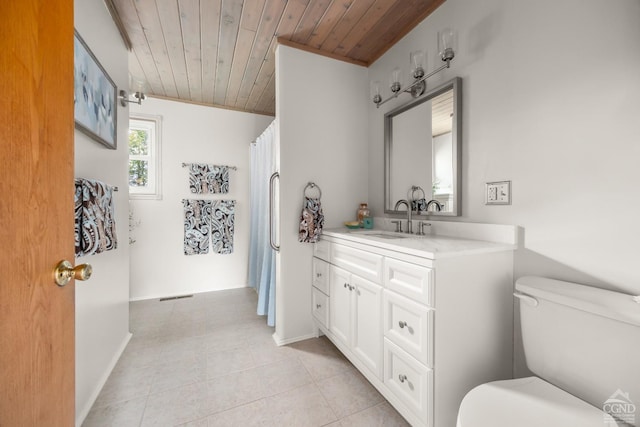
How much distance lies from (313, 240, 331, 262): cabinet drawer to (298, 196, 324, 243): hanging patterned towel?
0.19 feet

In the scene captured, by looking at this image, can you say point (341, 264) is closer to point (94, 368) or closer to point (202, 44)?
point (94, 368)

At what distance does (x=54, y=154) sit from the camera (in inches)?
24.0

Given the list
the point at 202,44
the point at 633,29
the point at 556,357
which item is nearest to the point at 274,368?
the point at 556,357

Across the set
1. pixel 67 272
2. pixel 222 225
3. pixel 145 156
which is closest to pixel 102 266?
pixel 67 272

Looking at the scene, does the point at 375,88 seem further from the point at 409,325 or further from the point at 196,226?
the point at 196,226

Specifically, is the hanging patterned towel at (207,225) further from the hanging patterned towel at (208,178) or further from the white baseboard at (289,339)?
the white baseboard at (289,339)

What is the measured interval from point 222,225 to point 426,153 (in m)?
2.59

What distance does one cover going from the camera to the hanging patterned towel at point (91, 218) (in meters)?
1.26

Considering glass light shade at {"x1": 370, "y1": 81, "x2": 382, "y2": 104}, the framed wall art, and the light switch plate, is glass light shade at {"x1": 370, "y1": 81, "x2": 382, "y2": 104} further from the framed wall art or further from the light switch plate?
the framed wall art

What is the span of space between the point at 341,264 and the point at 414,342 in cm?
69

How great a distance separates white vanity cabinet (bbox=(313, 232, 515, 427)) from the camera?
1.09 m

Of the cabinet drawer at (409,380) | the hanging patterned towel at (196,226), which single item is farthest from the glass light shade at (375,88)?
the hanging patterned towel at (196,226)

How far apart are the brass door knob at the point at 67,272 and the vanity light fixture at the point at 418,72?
6.09 feet

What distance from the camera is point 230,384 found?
160 cm
